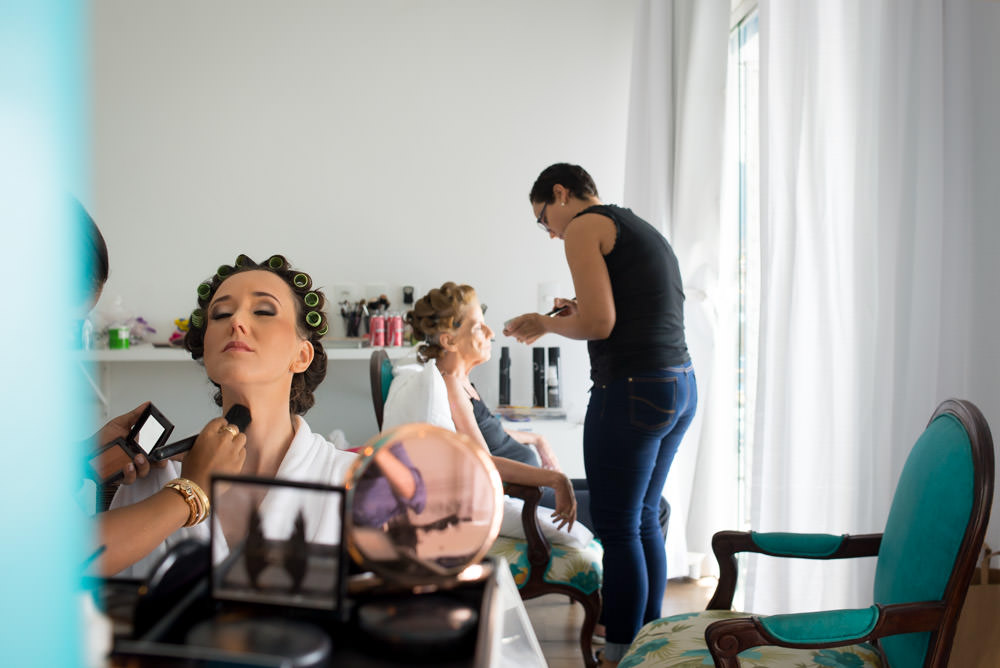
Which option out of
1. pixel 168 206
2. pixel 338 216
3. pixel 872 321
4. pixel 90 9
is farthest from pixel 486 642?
pixel 90 9

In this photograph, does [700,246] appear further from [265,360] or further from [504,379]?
[265,360]

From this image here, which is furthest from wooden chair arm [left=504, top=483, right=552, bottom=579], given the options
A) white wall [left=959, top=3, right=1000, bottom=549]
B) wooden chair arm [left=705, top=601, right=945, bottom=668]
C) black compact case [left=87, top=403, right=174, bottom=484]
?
black compact case [left=87, top=403, right=174, bottom=484]

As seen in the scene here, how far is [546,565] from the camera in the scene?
2.04 meters

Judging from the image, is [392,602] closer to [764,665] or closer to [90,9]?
[764,665]

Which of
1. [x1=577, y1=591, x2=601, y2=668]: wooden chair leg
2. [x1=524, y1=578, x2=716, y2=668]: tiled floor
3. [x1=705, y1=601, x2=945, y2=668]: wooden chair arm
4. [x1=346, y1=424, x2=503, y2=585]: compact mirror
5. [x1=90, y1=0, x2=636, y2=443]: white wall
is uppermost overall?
[x1=90, y1=0, x2=636, y2=443]: white wall

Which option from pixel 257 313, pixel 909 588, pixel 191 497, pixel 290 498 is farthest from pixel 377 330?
pixel 290 498

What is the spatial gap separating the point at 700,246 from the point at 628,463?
1.32m

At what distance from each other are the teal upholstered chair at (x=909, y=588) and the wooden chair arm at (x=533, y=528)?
65 centimetres

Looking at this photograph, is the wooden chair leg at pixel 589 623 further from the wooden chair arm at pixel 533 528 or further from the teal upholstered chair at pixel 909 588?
the teal upholstered chair at pixel 909 588

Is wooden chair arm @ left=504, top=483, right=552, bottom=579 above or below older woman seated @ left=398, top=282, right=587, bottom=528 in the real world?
below

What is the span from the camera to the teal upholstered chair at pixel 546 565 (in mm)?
2018

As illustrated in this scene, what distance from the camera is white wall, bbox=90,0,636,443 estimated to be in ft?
12.0

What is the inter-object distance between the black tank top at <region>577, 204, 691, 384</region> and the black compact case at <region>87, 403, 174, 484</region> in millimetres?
1224

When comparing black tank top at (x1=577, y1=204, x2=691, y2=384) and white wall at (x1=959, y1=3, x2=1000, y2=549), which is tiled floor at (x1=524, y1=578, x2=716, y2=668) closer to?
black tank top at (x1=577, y1=204, x2=691, y2=384)
